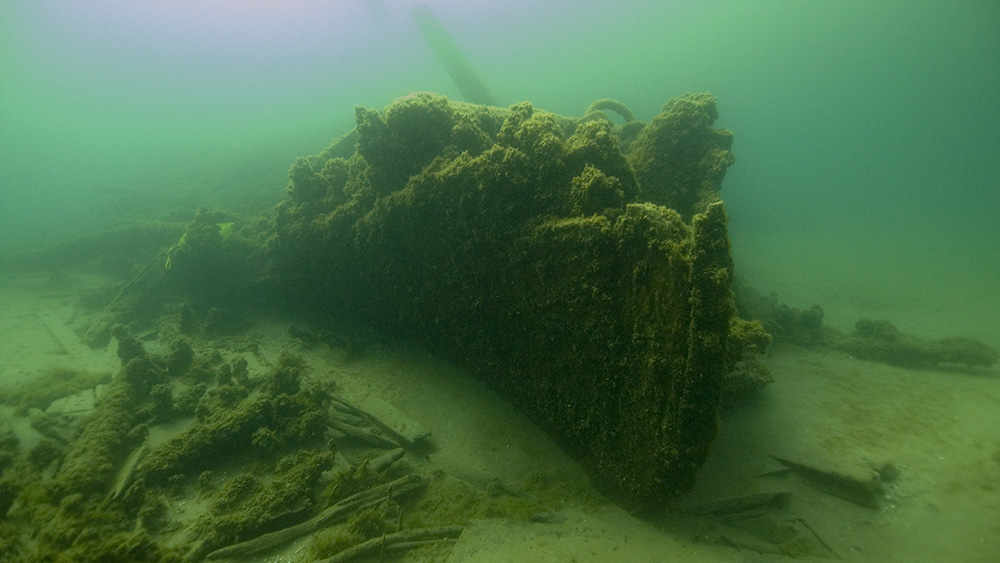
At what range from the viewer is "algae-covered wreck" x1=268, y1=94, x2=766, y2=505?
4.06m

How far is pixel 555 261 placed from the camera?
199 inches

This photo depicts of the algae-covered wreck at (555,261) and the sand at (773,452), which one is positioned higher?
the algae-covered wreck at (555,261)

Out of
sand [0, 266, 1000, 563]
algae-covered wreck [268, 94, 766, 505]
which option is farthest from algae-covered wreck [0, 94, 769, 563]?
sand [0, 266, 1000, 563]

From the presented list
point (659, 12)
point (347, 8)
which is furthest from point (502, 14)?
point (347, 8)

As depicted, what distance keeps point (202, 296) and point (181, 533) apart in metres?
7.74

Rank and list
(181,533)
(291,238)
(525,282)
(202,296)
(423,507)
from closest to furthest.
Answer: (181,533)
(423,507)
(525,282)
(291,238)
(202,296)

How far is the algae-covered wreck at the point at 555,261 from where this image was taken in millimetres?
4059

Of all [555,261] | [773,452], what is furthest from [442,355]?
[773,452]

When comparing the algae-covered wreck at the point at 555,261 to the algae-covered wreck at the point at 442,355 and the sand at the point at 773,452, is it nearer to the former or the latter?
the algae-covered wreck at the point at 442,355

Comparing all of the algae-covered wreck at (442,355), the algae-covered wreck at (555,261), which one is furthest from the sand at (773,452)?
the algae-covered wreck at (555,261)

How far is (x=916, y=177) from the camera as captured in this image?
8706 cm

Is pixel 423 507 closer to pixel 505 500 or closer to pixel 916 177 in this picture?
pixel 505 500

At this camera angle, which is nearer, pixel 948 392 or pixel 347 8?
pixel 948 392

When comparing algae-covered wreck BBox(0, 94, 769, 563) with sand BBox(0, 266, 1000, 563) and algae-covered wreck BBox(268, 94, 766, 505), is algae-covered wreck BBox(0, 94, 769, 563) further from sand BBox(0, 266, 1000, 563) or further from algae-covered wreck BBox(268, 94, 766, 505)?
sand BBox(0, 266, 1000, 563)
